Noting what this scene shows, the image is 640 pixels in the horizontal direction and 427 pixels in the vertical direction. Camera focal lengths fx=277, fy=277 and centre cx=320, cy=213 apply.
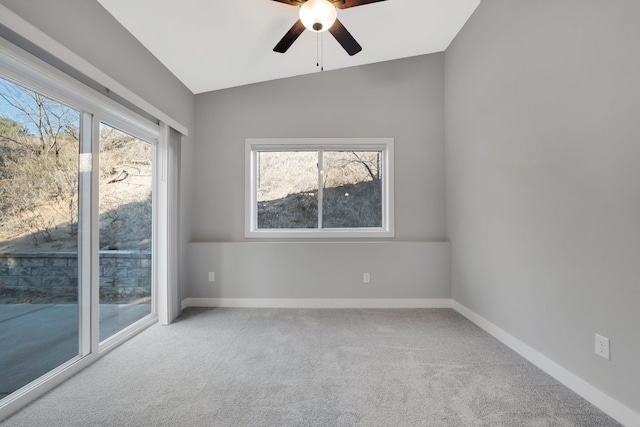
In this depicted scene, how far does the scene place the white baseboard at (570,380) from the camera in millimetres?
1476

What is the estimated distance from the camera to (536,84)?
6.68 ft

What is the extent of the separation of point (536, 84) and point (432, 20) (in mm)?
1300

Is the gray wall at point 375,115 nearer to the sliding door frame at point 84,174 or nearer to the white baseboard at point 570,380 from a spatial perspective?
the sliding door frame at point 84,174

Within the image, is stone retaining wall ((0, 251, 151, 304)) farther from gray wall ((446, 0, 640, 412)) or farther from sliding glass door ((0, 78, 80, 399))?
gray wall ((446, 0, 640, 412))

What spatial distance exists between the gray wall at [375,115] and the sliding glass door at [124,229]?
1.07 meters

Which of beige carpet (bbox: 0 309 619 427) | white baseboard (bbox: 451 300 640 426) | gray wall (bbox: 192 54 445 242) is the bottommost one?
beige carpet (bbox: 0 309 619 427)

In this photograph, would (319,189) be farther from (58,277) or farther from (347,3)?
(58,277)

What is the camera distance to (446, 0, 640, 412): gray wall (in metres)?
1.47

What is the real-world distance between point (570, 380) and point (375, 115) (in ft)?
9.76

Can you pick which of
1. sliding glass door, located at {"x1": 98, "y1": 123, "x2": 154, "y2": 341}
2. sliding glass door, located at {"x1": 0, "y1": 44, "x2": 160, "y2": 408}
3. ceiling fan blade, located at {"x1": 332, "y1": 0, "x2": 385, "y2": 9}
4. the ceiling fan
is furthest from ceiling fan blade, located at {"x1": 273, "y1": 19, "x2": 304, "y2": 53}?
sliding glass door, located at {"x1": 98, "y1": 123, "x2": 154, "y2": 341}

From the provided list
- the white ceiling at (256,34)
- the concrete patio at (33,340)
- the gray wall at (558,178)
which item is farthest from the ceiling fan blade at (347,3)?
the concrete patio at (33,340)

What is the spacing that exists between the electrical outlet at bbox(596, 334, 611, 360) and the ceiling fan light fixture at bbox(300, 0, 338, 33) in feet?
8.15

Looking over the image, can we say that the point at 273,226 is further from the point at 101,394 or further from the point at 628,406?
the point at 628,406

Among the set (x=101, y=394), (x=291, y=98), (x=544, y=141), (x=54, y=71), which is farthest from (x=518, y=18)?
(x=101, y=394)
